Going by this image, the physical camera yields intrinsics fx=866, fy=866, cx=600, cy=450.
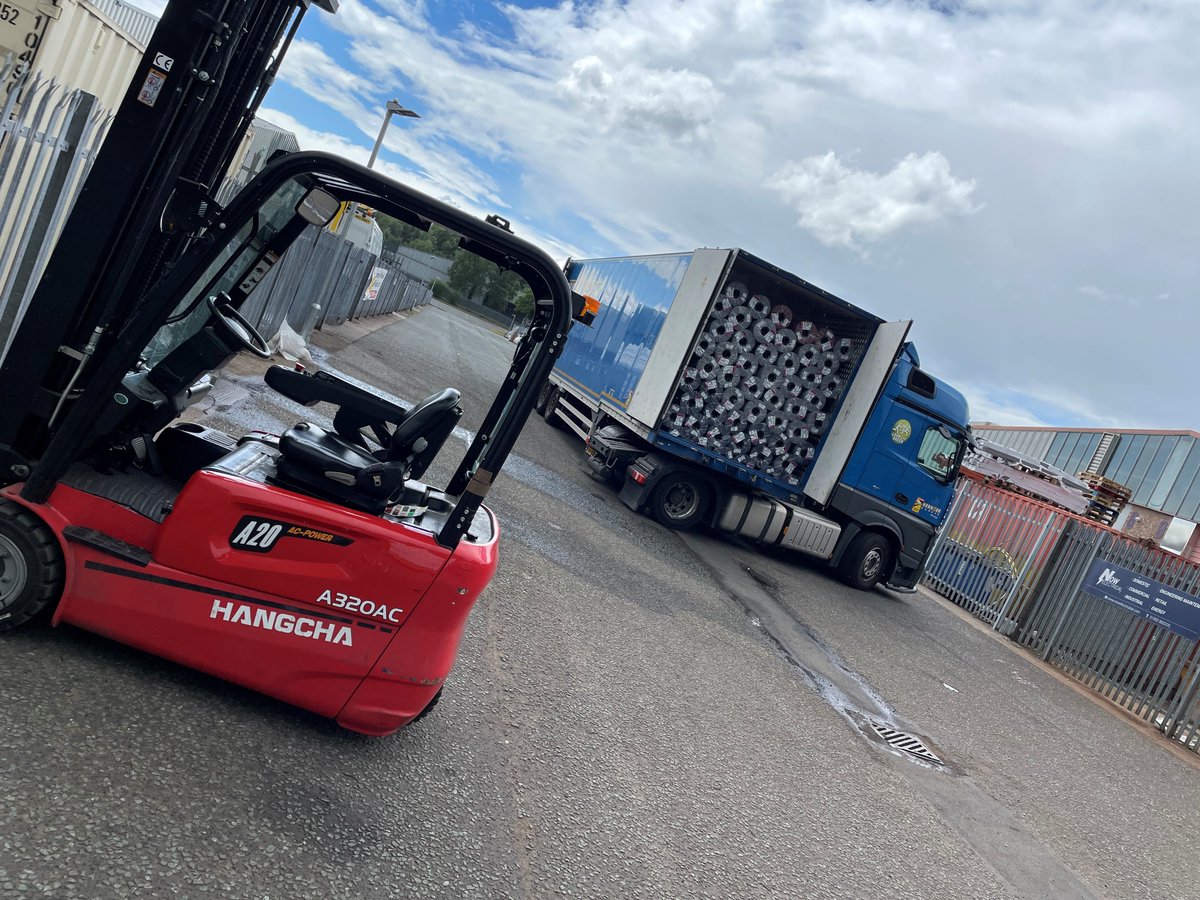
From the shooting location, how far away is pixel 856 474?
12.6 meters

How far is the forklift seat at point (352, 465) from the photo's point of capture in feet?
12.0

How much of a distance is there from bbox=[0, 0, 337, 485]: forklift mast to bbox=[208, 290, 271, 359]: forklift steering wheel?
0.35 m

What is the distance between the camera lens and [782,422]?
12.3 meters

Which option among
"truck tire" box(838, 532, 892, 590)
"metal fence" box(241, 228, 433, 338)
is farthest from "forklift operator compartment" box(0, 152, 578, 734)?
"truck tire" box(838, 532, 892, 590)

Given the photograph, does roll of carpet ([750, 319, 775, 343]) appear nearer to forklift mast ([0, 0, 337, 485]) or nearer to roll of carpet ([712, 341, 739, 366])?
roll of carpet ([712, 341, 739, 366])

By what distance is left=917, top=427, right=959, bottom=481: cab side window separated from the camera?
13.0 meters

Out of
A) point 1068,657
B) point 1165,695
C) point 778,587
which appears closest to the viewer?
point 778,587

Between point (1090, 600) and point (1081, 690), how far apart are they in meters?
1.84

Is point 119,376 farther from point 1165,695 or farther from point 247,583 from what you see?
point 1165,695

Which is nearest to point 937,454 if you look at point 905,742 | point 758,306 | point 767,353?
point 767,353

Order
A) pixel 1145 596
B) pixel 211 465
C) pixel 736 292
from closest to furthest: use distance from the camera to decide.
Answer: pixel 211 465, pixel 736 292, pixel 1145 596

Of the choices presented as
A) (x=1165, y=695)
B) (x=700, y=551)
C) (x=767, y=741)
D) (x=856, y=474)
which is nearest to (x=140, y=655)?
(x=767, y=741)

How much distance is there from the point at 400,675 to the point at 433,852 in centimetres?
72

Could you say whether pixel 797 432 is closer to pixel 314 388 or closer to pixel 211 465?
pixel 314 388
